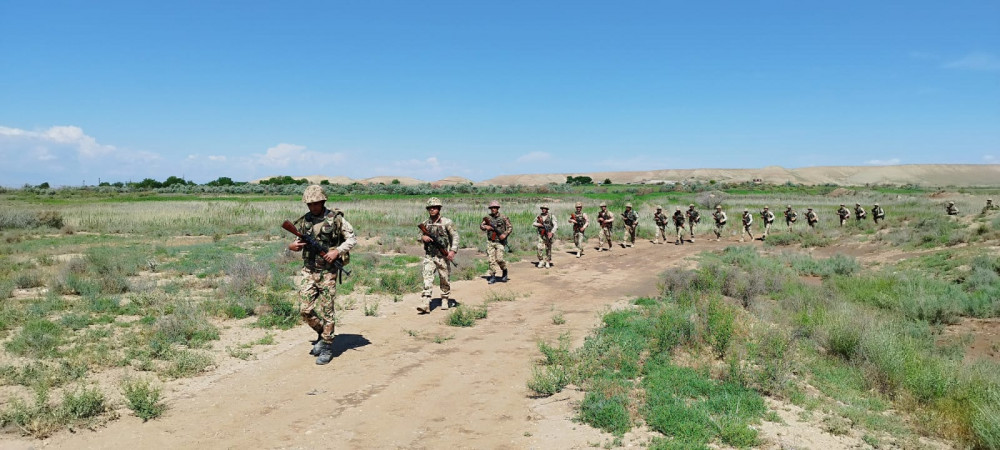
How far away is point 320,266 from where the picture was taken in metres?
7.80

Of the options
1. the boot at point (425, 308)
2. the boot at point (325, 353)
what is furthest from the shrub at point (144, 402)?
the boot at point (425, 308)

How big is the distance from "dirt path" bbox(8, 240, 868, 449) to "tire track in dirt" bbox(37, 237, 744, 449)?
1 centimetres

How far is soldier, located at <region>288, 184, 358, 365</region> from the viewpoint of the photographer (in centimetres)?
767

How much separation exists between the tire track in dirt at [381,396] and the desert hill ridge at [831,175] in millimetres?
123645

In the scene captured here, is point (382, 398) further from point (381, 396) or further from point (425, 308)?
point (425, 308)

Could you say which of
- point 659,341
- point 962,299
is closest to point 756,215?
point 962,299

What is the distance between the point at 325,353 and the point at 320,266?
131 centimetres

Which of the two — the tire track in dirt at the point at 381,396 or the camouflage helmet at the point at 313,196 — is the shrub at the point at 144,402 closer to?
the tire track in dirt at the point at 381,396

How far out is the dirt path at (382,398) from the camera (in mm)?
5262

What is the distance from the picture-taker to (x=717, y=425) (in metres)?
5.34

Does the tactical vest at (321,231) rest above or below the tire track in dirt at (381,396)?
above

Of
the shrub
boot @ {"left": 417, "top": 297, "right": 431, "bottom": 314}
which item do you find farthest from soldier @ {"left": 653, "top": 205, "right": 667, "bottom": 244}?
the shrub

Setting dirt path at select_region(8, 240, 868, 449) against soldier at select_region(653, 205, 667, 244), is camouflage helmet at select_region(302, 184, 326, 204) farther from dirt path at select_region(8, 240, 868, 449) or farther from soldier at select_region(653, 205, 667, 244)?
soldier at select_region(653, 205, 667, 244)

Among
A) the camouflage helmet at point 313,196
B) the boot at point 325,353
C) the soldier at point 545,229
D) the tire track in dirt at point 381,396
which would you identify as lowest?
the tire track in dirt at point 381,396
